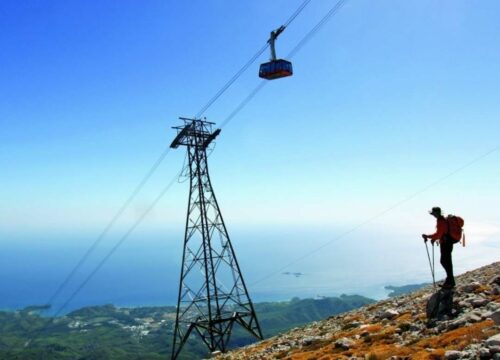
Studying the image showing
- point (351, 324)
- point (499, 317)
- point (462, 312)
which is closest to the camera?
point (499, 317)

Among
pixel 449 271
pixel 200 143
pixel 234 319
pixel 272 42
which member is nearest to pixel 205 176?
pixel 200 143

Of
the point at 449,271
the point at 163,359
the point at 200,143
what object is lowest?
the point at 163,359

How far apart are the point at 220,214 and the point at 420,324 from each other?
899 inches

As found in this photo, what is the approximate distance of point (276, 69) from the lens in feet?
77.0

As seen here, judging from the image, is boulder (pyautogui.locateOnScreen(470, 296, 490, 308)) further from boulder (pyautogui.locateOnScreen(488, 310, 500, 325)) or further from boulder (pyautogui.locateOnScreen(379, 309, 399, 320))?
boulder (pyautogui.locateOnScreen(379, 309, 399, 320))

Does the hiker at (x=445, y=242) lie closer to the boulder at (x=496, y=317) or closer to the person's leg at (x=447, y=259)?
the person's leg at (x=447, y=259)

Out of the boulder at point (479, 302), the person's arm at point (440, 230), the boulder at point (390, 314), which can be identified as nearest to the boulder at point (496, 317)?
the boulder at point (479, 302)

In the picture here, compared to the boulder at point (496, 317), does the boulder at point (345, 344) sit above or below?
below

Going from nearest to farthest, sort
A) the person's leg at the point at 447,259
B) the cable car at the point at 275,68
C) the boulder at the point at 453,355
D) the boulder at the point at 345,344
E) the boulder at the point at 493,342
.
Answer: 1. the boulder at the point at 493,342
2. the boulder at the point at 453,355
3. the boulder at the point at 345,344
4. the person's leg at the point at 447,259
5. the cable car at the point at 275,68

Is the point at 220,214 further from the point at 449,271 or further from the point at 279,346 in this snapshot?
the point at 449,271

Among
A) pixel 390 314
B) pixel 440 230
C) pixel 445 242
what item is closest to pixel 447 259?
pixel 445 242

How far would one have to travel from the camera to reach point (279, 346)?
60.8 ft

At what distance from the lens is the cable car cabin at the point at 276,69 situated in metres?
23.5

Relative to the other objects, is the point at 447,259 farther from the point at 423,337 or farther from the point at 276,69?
the point at 276,69
